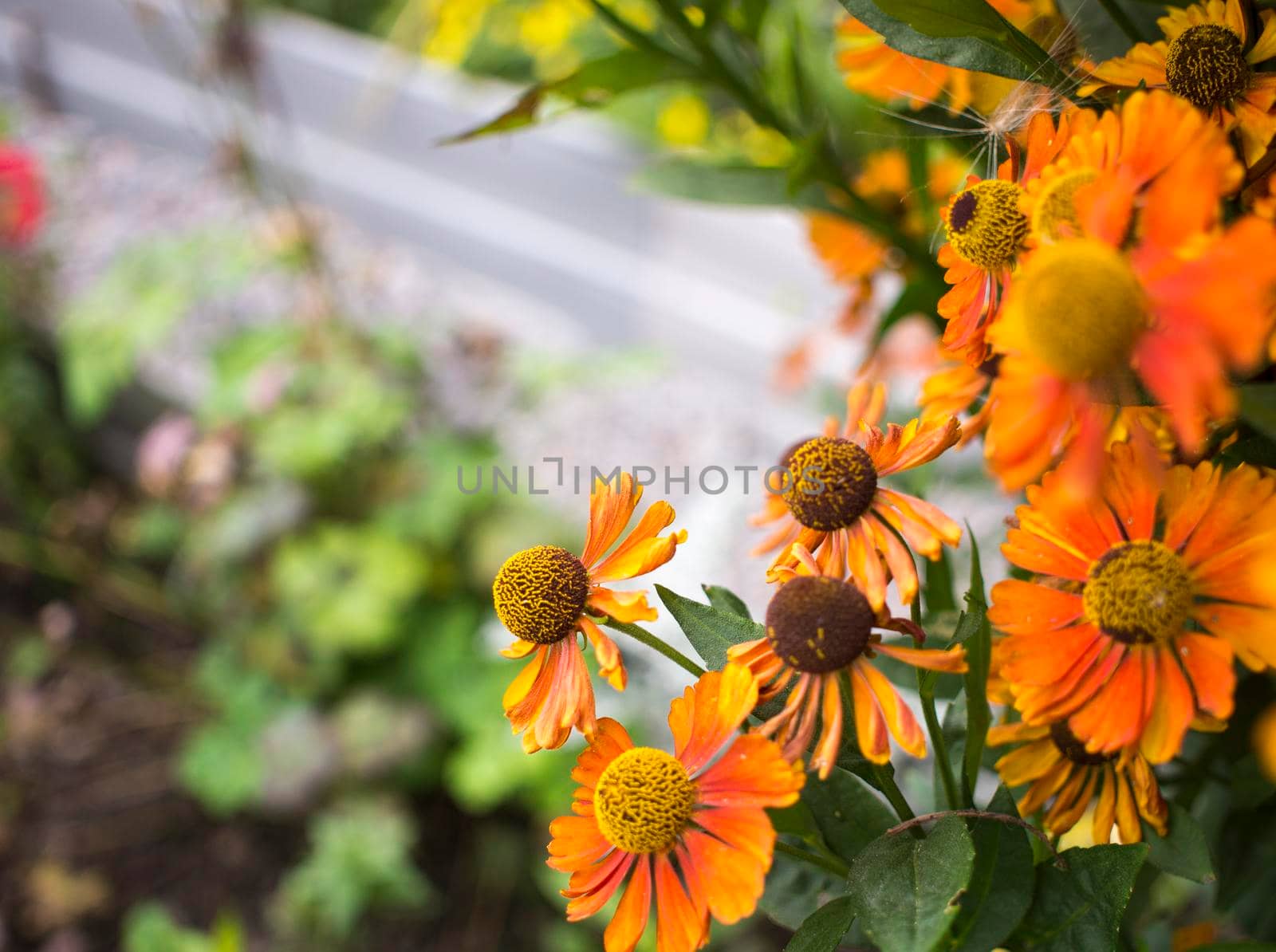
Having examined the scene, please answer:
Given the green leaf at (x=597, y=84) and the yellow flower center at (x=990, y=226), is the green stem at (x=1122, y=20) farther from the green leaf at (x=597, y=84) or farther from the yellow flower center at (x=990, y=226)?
the green leaf at (x=597, y=84)

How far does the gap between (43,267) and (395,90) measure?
2.46 feet

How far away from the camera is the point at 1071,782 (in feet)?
1.10

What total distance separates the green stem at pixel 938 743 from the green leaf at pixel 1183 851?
59 mm

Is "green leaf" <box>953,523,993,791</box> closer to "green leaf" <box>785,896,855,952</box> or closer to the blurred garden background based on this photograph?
"green leaf" <box>785,896,855,952</box>

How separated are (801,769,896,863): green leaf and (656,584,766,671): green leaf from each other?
0.06m

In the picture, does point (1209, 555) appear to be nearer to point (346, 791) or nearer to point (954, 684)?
point (954, 684)

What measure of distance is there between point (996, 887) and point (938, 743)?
0.14 feet

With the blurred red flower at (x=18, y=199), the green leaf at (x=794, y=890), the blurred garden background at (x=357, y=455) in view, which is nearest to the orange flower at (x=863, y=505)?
the green leaf at (x=794, y=890)

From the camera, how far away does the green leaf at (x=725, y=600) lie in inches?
13.4

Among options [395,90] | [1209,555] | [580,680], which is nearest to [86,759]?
[395,90]

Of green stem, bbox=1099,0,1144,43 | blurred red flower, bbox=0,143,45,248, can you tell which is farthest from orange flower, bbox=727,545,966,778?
blurred red flower, bbox=0,143,45,248

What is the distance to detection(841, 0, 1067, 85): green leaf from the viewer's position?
0.32 metres

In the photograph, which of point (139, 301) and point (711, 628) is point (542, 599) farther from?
point (139, 301)

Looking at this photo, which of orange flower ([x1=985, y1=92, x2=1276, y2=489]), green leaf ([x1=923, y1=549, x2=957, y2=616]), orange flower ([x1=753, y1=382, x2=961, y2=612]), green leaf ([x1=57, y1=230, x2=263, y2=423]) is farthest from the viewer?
green leaf ([x1=57, y1=230, x2=263, y2=423])
